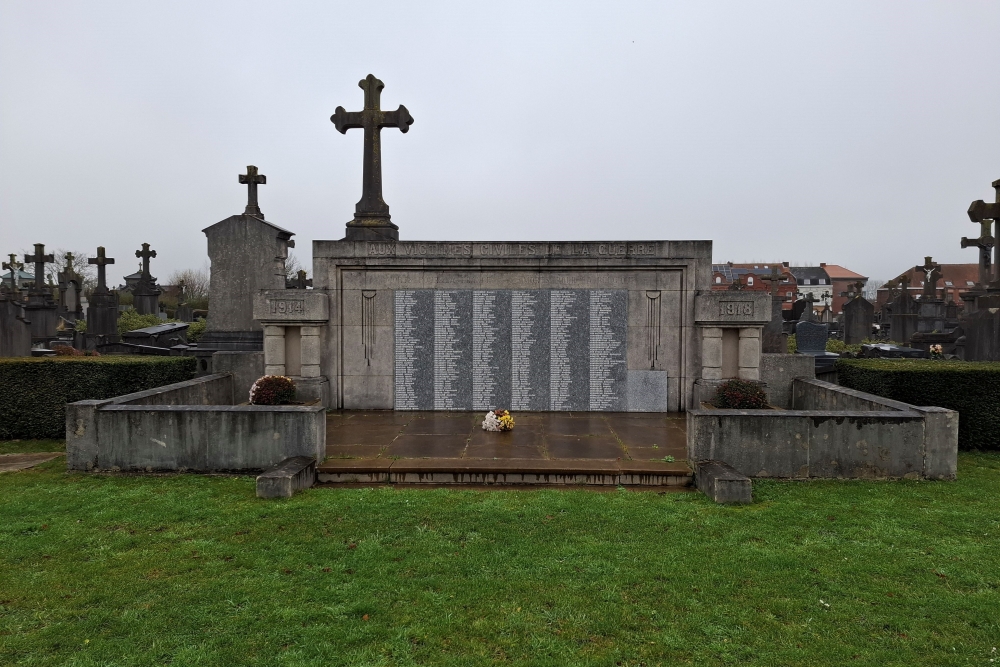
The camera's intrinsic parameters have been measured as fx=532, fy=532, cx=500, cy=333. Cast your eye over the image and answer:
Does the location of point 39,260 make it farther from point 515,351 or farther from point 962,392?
point 962,392

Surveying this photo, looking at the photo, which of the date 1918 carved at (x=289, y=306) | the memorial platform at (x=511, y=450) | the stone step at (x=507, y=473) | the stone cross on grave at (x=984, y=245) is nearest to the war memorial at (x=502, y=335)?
A: the date 1918 carved at (x=289, y=306)

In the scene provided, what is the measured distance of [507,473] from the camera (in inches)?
291

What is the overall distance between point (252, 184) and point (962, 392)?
16.1 m

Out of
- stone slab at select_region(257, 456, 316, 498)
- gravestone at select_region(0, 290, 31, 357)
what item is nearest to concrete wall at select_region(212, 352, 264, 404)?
stone slab at select_region(257, 456, 316, 498)

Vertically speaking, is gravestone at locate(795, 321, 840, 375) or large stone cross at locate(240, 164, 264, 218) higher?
large stone cross at locate(240, 164, 264, 218)

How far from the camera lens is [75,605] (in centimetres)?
426

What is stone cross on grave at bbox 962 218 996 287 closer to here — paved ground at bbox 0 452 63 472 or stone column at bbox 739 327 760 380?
stone column at bbox 739 327 760 380

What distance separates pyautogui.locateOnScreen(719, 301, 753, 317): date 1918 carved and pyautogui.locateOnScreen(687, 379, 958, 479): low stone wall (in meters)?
3.96

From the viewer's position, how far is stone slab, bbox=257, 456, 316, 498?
6.72 m

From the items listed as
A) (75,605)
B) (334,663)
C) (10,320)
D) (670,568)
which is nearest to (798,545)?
(670,568)

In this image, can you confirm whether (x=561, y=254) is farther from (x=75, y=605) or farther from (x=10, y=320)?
(x=10, y=320)

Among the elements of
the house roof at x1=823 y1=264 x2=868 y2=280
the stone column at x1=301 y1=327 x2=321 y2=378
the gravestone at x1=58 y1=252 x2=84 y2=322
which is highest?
the house roof at x1=823 y1=264 x2=868 y2=280

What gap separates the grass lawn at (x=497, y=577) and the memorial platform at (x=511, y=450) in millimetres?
521

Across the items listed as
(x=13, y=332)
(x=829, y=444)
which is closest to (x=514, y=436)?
(x=829, y=444)
